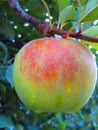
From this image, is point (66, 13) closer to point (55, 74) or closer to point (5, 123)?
point (55, 74)

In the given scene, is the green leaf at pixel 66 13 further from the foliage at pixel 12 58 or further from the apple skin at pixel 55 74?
the foliage at pixel 12 58

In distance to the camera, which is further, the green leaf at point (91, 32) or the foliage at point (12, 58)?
the foliage at point (12, 58)

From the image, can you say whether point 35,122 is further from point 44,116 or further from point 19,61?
point 19,61

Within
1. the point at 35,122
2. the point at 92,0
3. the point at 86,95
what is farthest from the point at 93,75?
the point at 35,122

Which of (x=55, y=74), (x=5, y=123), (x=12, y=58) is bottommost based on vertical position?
(x=5, y=123)

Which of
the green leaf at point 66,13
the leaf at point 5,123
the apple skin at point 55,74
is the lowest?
the leaf at point 5,123

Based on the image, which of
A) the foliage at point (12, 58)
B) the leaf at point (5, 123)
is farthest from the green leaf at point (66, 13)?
the leaf at point (5, 123)

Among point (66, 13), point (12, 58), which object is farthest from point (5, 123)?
point (66, 13)

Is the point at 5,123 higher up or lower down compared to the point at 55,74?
lower down

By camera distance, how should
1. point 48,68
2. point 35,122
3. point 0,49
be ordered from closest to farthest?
point 48,68 < point 0,49 < point 35,122
